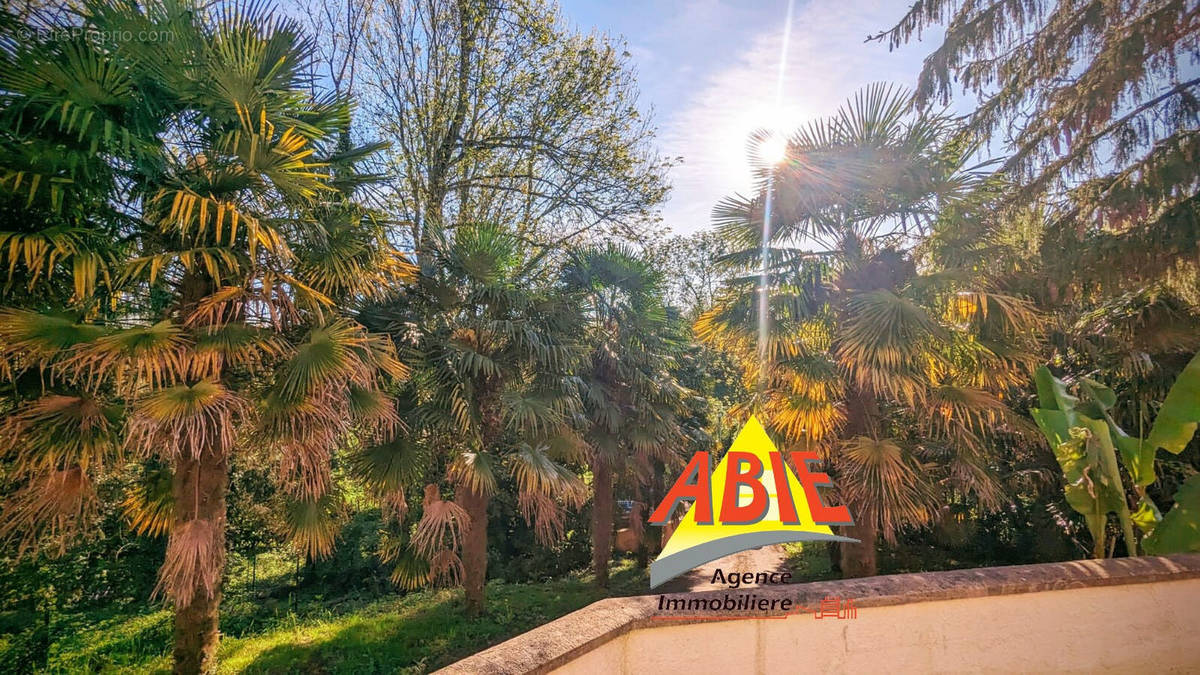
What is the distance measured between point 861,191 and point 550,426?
4167 mm

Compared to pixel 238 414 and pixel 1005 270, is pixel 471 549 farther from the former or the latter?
pixel 1005 270

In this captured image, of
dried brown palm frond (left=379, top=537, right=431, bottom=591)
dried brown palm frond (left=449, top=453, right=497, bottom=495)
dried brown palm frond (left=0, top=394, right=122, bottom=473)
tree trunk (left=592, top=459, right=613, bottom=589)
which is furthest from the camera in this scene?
tree trunk (left=592, top=459, right=613, bottom=589)

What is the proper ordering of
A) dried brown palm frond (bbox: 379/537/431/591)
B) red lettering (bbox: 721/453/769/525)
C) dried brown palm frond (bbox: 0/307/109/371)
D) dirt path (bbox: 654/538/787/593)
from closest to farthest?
dried brown palm frond (bbox: 0/307/109/371) → red lettering (bbox: 721/453/769/525) → dried brown palm frond (bbox: 379/537/431/591) → dirt path (bbox: 654/538/787/593)

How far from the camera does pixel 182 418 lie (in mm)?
3678

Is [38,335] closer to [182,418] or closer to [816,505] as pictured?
[182,418]

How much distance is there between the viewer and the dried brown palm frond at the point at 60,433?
366 cm

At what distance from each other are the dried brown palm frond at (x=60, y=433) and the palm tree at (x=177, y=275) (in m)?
0.01

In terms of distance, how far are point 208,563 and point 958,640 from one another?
16.1ft

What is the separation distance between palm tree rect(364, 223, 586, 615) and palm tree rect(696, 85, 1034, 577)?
189cm

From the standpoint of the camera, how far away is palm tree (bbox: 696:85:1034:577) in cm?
519

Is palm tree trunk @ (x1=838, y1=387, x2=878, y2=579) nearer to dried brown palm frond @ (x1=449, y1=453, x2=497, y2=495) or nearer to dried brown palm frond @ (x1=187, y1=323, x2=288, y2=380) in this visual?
dried brown palm frond @ (x1=449, y1=453, x2=497, y2=495)

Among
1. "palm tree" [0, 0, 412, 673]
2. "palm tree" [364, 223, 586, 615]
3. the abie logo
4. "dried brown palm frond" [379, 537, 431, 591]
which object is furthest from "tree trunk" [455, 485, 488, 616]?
the abie logo

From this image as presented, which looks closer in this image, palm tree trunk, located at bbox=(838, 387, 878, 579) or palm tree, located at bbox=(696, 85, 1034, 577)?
palm tree, located at bbox=(696, 85, 1034, 577)

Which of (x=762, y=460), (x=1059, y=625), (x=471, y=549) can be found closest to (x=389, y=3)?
(x=471, y=549)
